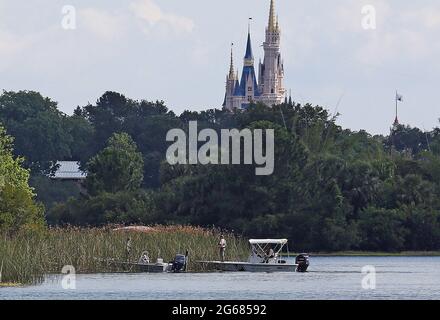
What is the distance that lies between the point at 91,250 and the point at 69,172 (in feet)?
314

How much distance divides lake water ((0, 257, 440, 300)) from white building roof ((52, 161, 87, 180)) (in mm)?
86500

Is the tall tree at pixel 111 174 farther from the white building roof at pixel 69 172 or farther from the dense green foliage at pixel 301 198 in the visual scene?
the white building roof at pixel 69 172

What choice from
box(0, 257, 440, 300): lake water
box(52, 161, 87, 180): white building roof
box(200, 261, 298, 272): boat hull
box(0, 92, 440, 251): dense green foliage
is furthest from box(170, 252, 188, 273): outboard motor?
box(52, 161, 87, 180): white building roof

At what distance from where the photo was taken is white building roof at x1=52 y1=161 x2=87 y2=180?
15600 centimetres

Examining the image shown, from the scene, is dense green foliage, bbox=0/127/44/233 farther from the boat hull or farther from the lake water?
the lake water

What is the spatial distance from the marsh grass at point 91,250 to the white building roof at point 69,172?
80389mm

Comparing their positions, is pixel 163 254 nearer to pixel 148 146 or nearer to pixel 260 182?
pixel 260 182

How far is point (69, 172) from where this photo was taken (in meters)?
159

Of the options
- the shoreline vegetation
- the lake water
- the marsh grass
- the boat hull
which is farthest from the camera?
the shoreline vegetation

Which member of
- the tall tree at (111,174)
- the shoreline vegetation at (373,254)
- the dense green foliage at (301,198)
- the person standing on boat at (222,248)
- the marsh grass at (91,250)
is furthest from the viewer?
the tall tree at (111,174)

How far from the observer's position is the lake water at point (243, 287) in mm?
53156

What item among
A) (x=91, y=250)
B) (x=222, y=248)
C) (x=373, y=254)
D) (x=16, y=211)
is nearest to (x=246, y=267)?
(x=222, y=248)

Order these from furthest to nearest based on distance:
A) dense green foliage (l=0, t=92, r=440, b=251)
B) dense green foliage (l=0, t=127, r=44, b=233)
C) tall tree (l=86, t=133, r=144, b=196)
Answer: tall tree (l=86, t=133, r=144, b=196) < dense green foliage (l=0, t=92, r=440, b=251) < dense green foliage (l=0, t=127, r=44, b=233)

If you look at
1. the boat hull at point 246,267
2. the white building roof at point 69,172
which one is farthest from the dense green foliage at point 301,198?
the white building roof at point 69,172
